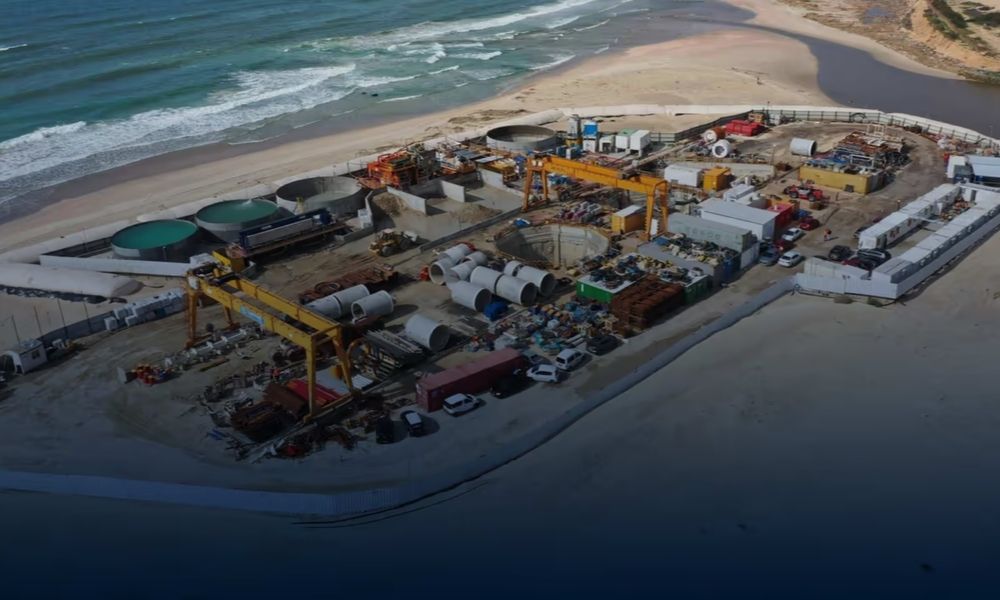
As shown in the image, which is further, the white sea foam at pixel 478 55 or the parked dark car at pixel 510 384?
the white sea foam at pixel 478 55

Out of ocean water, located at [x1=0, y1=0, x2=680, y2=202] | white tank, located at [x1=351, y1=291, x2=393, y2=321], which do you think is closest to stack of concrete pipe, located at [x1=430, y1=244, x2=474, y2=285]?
white tank, located at [x1=351, y1=291, x2=393, y2=321]

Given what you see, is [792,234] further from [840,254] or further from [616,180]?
[616,180]

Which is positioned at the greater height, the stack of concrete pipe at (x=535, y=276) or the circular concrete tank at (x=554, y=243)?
the stack of concrete pipe at (x=535, y=276)

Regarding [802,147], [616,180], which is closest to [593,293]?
[616,180]

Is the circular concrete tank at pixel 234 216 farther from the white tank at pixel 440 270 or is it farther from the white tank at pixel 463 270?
the white tank at pixel 463 270

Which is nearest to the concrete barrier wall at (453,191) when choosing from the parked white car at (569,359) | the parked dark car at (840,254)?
the parked white car at (569,359)

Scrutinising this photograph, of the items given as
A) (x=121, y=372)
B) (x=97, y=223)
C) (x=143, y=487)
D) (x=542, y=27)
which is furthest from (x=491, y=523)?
(x=542, y=27)

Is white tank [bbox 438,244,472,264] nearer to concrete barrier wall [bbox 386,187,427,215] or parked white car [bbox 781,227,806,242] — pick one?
concrete barrier wall [bbox 386,187,427,215]
